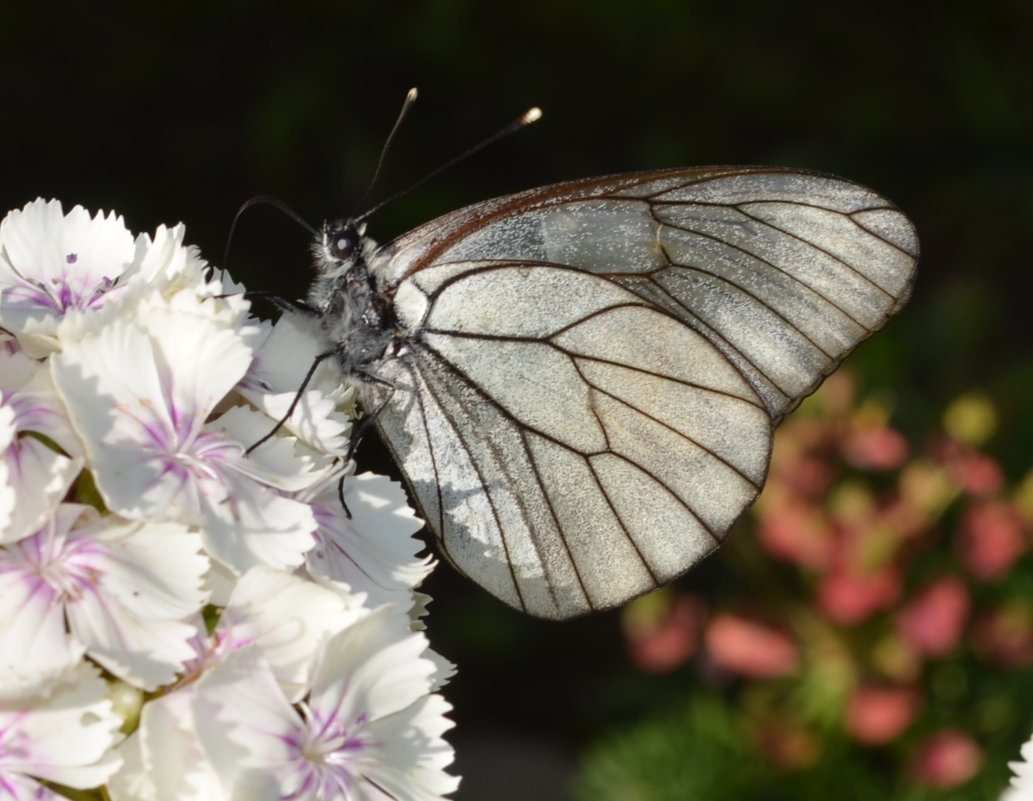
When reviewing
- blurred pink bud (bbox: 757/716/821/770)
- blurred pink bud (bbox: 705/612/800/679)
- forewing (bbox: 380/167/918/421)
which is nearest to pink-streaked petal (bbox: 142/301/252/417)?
forewing (bbox: 380/167/918/421)

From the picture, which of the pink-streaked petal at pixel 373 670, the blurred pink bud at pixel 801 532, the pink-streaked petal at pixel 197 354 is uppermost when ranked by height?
the blurred pink bud at pixel 801 532

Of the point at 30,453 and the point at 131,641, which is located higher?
the point at 30,453

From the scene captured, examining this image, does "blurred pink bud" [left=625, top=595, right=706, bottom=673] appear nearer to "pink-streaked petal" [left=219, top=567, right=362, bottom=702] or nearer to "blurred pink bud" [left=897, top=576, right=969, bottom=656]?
"blurred pink bud" [left=897, top=576, right=969, bottom=656]

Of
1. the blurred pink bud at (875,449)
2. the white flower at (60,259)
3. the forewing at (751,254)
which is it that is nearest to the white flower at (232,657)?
the white flower at (60,259)

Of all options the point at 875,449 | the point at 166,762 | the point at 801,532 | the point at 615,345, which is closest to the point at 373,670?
the point at 166,762

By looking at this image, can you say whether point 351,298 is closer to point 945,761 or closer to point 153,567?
point 153,567

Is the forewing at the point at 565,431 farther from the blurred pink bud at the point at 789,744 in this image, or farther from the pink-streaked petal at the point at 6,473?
the blurred pink bud at the point at 789,744

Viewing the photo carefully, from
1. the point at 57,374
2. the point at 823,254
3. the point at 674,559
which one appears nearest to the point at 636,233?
the point at 823,254
